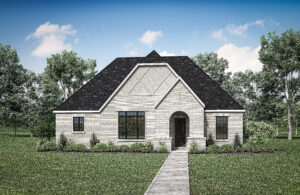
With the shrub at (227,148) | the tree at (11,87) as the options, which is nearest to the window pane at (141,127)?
the shrub at (227,148)

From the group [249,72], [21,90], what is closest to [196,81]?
[249,72]

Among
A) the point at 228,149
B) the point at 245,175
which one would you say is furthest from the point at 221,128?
the point at 245,175

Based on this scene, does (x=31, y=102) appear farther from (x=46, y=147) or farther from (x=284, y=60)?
(x=284, y=60)

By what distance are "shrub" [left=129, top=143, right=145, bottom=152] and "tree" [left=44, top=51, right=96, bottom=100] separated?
33.5 meters

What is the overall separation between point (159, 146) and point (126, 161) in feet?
18.4

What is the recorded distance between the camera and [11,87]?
47.7m

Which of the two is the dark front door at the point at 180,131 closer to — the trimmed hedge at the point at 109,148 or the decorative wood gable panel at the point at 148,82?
the decorative wood gable panel at the point at 148,82

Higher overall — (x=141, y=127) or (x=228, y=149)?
(x=141, y=127)

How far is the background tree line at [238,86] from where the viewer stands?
42.8 meters

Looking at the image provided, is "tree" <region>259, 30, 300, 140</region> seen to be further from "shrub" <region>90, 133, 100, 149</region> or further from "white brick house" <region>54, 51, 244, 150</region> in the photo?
"shrub" <region>90, 133, 100, 149</region>

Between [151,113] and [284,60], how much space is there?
89.6 ft

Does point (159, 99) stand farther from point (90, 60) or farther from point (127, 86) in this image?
point (90, 60)

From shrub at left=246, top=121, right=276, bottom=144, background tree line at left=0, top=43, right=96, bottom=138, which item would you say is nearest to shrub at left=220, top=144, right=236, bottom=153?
shrub at left=246, top=121, right=276, bottom=144

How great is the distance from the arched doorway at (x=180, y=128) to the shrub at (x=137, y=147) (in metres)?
3.84
